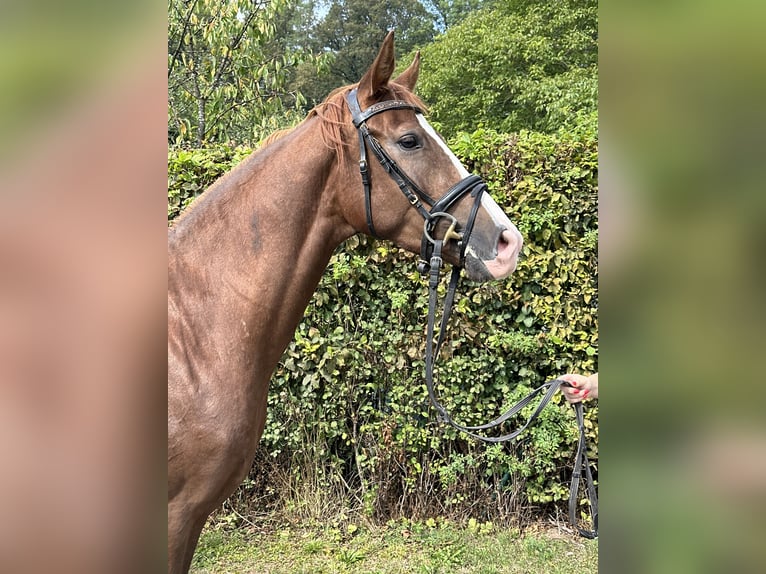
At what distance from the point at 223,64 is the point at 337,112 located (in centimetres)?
548

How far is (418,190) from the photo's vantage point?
2.13 m

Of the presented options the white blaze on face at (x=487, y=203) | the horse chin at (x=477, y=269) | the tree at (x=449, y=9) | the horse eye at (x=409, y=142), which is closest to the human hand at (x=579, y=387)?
the horse chin at (x=477, y=269)

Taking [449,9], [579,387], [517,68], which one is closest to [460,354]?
[579,387]

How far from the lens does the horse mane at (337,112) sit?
7.02 ft

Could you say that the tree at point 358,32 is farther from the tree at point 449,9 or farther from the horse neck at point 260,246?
the horse neck at point 260,246

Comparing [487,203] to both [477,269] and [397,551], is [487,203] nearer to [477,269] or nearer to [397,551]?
[477,269]

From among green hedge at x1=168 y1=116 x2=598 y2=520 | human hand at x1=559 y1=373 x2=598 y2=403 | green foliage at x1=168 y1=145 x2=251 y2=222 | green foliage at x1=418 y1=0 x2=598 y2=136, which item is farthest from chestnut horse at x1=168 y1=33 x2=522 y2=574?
green foliage at x1=418 y1=0 x2=598 y2=136
